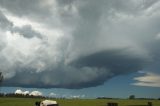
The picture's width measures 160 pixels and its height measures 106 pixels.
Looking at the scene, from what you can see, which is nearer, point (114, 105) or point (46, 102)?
point (46, 102)

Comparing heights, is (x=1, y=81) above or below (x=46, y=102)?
above

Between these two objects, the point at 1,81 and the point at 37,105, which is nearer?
the point at 37,105

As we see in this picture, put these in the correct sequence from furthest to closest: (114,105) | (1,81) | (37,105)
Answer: (1,81) → (114,105) → (37,105)

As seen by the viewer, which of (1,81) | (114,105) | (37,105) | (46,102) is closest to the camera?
(46,102)

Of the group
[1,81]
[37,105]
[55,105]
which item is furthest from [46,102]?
[1,81]

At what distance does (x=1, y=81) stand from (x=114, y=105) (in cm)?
8305

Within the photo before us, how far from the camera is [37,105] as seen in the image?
2731 inches

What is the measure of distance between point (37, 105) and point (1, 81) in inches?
3252

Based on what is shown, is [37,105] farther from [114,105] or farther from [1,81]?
[1,81]

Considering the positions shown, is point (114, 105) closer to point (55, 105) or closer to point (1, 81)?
point (55, 105)

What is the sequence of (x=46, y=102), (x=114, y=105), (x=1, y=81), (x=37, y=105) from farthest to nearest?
(x=1, y=81) → (x=114, y=105) → (x=37, y=105) → (x=46, y=102)

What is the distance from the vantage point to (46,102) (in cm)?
6075

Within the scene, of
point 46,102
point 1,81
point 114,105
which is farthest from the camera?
point 1,81

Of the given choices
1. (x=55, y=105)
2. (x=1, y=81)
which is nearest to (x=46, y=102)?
(x=55, y=105)
